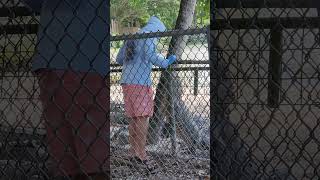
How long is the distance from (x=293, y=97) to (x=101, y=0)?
3.86 feet

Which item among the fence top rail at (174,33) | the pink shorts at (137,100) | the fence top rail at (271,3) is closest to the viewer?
the fence top rail at (271,3)

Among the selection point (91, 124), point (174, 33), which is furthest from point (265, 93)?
point (91, 124)

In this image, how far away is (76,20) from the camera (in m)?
2.16

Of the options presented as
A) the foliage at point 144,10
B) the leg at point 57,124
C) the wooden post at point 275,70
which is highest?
the foliage at point 144,10

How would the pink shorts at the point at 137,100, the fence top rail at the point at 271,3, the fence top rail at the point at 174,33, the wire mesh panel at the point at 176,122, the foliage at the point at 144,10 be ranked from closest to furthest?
the fence top rail at the point at 271,3 → the fence top rail at the point at 174,33 → the wire mesh panel at the point at 176,122 → the pink shorts at the point at 137,100 → the foliage at the point at 144,10

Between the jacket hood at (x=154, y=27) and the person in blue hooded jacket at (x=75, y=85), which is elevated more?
the jacket hood at (x=154, y=27)

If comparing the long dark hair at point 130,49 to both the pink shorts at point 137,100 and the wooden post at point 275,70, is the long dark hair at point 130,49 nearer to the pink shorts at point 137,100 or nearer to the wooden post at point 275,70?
the pink shorts at point 137,100

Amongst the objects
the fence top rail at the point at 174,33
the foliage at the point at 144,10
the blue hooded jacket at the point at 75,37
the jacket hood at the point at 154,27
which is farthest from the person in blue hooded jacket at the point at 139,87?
the foliage at the point at 144,10

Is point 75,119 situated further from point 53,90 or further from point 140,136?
point 140,136

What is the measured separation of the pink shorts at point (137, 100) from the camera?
3938 millimetres

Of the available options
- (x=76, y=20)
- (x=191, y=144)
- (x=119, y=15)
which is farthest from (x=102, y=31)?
(x=119, y=15)

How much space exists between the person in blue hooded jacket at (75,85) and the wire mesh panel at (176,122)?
4.71 ft

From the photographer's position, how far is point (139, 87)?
3.98 metres

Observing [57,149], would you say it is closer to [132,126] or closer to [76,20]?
[76,20]
